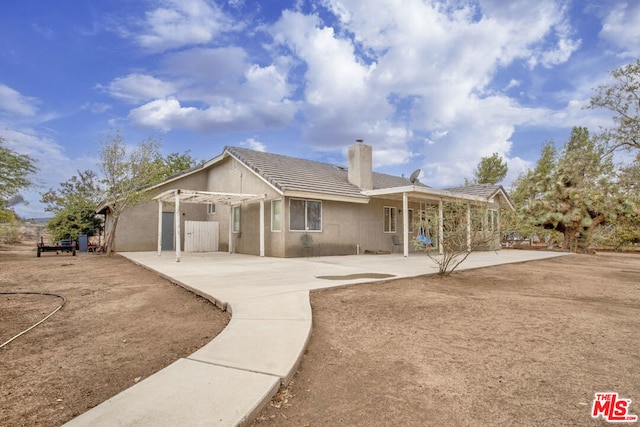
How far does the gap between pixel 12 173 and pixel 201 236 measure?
25.9 feet

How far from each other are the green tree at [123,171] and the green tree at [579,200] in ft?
69.2

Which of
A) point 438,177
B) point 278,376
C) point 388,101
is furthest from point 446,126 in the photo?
point 278,376

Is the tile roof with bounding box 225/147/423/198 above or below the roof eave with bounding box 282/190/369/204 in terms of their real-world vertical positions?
above

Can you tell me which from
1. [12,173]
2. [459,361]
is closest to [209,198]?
[12,173]

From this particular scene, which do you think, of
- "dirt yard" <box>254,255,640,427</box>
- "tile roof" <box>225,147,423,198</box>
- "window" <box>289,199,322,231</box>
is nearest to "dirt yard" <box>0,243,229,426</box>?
"dirt yard" <box>254,255,640,427</box>

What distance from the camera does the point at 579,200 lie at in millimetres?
19203

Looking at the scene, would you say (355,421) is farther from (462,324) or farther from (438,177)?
(438,177)

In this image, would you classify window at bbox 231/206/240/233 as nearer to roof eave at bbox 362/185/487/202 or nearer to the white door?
the white door

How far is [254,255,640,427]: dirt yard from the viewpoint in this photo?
87.0 inches

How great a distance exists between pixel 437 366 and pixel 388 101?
54.4 feet

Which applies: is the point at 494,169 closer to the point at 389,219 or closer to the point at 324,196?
the point at 389,219

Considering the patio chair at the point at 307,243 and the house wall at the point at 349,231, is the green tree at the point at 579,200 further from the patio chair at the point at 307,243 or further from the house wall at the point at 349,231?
the patio chair at the point at 307,243

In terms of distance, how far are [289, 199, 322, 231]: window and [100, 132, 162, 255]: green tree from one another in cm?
688

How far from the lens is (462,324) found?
4.15 metres
